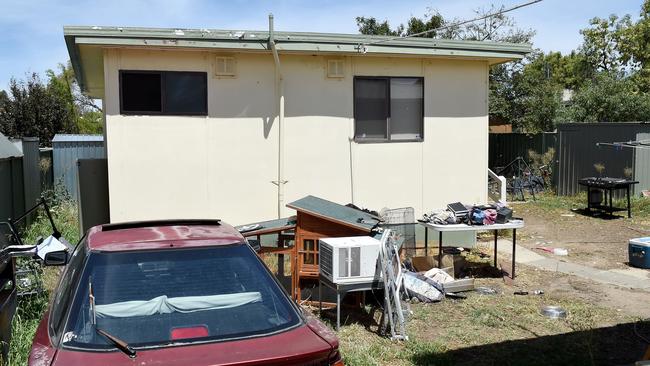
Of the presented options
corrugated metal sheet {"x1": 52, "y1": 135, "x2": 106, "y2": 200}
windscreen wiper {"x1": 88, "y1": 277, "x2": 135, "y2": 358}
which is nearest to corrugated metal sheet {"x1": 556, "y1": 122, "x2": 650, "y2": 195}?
corrugated metal sheet {"x1": 52, "y1": 135, "x2": 106, "y2": 200}

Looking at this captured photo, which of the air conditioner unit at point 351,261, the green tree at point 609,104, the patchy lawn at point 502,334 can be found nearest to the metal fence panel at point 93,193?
the patchy lawn at point 502,334

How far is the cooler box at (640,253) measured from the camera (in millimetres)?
9500

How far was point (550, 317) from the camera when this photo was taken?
6949 millimetres

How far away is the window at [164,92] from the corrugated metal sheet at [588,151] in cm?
1231

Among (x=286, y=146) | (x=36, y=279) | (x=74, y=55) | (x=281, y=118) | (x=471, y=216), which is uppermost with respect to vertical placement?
(x=74, y=55)

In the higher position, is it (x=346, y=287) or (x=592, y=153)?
(x=592, y=153)

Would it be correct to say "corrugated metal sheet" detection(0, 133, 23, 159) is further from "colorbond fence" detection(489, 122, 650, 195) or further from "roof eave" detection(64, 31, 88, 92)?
"colorbond fence" detection(489, 122, 650, 195)

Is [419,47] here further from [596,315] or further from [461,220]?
[596,315]

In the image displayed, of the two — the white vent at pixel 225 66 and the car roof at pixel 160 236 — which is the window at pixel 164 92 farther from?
the car roof at pixel 160 236

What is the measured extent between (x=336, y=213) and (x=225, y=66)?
351 cm

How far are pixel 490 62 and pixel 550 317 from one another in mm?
5381

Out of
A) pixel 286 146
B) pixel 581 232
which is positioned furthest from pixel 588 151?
pixel 286 146

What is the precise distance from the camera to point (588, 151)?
17.3 meters

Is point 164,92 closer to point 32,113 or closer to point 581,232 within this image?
point 581,232
